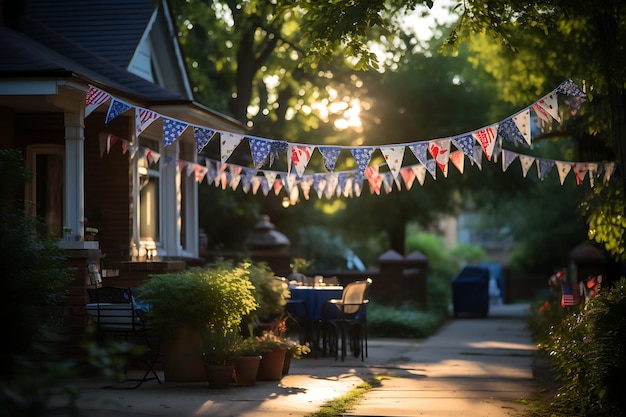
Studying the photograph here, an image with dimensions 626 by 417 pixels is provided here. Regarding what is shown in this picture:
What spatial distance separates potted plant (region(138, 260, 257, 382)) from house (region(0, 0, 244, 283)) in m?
1.95

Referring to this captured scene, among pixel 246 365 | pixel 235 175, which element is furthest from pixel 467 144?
pixel 235 175

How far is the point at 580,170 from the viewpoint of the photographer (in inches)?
603

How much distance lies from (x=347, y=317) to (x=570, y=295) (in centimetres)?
330

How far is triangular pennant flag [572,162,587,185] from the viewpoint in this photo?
15242 millimetres

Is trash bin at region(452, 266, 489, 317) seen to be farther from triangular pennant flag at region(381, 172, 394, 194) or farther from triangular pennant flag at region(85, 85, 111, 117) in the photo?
triangular pennant flag at region(85, 85, 111, 117)

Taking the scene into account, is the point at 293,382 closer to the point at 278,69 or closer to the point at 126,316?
the point at 126,316

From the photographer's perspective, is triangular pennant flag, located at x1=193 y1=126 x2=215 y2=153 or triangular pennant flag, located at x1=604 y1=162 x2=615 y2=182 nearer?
triangular pennant flag, located at x1=193 y1=126 x2=215 y2=153

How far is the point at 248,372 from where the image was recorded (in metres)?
10.5

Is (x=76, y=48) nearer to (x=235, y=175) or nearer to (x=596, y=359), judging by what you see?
(x=235, y=175)

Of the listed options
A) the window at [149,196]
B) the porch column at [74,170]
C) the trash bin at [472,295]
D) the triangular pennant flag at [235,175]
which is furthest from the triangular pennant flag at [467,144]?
the trash bin at [472,295]

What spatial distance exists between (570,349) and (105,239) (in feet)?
27.5

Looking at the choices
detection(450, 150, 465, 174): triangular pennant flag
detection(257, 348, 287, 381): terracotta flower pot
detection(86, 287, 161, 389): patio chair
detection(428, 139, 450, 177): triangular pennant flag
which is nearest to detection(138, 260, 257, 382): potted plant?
detection(86, 287, 161, 389): patio chair

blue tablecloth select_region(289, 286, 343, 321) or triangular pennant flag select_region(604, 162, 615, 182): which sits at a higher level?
triangular pennant flag select_region(604, 162, 615, 182)

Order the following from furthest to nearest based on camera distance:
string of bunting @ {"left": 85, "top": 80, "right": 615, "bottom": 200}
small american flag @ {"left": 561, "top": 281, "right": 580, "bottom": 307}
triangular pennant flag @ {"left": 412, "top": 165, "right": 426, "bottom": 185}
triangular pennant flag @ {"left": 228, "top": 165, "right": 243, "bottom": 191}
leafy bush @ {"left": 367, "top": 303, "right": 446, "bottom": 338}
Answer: leafy bush @ {"left": 367, "top": 303, "right": 446, "bottom": 338}
triangular pennant flag @ {"left": 228, "top": 165, "right": 243, "bottom": 191}
triangular pennant flag @ {"left": 412, "top": 165, "right": 426, "bottom": 185}
small american flag @ {"left": 561, "top": 281, "right": 580, "bottom": 307}
string of bunting @ {"left": 85, "top": 80, "right": 615, "bottom": 200}
